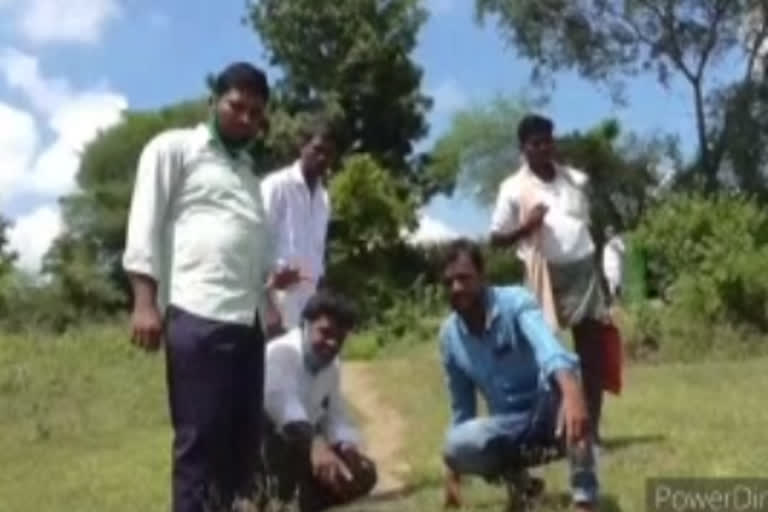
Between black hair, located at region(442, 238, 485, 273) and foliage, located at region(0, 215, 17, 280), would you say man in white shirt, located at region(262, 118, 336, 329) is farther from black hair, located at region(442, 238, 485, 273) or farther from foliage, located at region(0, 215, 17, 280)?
foliage, located at region(0, 215, 17, 280)

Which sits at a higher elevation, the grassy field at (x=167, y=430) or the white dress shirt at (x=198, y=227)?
the white dress shirt at (x=198, y=227)

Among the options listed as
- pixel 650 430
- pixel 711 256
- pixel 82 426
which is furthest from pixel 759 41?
pixel 650 430

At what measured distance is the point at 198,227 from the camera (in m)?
5.81

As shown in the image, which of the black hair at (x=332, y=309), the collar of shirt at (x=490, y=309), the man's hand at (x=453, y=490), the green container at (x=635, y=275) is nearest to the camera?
the collar of shirt at (x=490, y=309)

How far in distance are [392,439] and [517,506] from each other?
13.7ft

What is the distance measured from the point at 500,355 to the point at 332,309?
66 centimetres

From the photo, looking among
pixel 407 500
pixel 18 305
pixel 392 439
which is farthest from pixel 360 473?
pixel 18 305

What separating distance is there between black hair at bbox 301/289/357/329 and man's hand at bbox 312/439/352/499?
1.52 ft

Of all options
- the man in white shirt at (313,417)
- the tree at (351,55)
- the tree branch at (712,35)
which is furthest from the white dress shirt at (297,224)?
the tree at (351,55)

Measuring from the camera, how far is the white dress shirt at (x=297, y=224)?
7.41 m

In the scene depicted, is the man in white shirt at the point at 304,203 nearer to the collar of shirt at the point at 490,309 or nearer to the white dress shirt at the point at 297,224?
the white dress shirt at the point at 297,224

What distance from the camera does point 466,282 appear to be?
6336mm

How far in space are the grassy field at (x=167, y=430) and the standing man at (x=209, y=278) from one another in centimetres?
141

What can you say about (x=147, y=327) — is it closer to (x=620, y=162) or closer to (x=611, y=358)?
(x=611, y=358)
